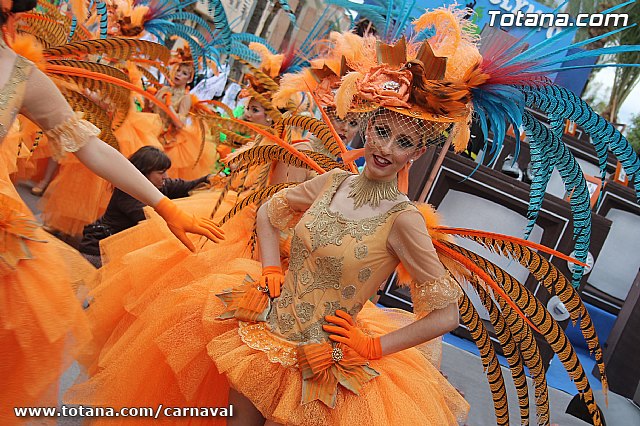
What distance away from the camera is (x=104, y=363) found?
2.64m

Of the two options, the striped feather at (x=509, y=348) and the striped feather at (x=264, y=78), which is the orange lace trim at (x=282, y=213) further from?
the striped feather at (x=264, y=78)

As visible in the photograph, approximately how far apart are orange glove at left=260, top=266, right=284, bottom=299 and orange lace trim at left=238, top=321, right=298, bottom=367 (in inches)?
5.5

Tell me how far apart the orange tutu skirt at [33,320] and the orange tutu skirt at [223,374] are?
438 mm

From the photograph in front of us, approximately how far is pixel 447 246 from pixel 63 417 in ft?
6.89

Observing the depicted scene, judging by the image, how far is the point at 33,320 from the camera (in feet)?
6.36

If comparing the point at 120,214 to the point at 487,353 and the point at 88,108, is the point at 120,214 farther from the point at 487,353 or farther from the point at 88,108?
the point at 487,353

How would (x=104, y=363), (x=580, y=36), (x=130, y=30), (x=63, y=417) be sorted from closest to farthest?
(x=104, y=363)
(x=63, y=417)
(x=130, y=30)
(x=580, y=36)

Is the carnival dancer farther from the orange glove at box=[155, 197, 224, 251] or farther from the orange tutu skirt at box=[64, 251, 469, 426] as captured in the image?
the orange glove at box=[155, 197, 224, 251]

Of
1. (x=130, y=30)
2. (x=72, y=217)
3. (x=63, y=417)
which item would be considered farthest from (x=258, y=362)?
(x=72, y=217)

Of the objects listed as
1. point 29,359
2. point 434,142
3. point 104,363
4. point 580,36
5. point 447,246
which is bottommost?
point 104,363

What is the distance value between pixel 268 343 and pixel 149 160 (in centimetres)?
257

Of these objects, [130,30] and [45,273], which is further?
[130,30]

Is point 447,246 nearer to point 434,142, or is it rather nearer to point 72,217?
point 434,142

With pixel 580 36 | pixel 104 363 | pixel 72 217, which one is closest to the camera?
pixel 104 363
